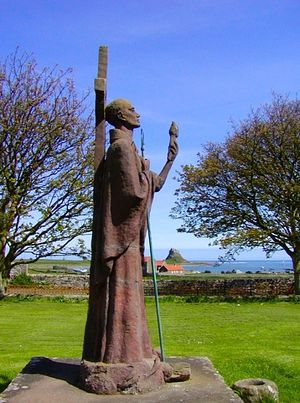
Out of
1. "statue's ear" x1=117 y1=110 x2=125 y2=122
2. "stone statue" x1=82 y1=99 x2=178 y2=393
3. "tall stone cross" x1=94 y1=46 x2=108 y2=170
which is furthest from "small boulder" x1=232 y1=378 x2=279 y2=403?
"statue's ear" x1=117 y1=110 x2=125 y2=122

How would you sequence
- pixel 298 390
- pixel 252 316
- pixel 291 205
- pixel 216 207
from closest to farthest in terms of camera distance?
1. pixel 298 390
2. pixel 252 316
3. pixel 291 205
4. pixel 216 207

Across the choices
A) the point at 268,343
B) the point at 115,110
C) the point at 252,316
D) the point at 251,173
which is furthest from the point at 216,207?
the point at 115,110

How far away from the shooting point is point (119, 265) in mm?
6090

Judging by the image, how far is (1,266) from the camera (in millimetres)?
26250

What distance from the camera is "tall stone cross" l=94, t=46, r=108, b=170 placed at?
21.1 feet

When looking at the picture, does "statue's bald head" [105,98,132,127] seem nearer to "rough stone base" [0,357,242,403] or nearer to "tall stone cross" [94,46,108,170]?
"tall stone cross" [94,46,108,170]

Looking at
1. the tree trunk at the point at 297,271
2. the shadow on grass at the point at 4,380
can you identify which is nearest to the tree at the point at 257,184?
the tree trunk at the point at 297,271

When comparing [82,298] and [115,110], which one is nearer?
[115,110]

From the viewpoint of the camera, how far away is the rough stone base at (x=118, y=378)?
567 cm

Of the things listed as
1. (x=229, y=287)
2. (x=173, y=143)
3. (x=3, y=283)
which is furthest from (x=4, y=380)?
(x=229, y=287)

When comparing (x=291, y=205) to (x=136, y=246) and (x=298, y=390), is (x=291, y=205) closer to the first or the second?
(x=298, y=390)

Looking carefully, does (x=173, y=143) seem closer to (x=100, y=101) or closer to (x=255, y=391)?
(x=100, y=101)

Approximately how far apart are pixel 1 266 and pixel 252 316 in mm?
12514

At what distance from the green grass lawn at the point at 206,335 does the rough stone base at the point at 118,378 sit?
3.87 meters
